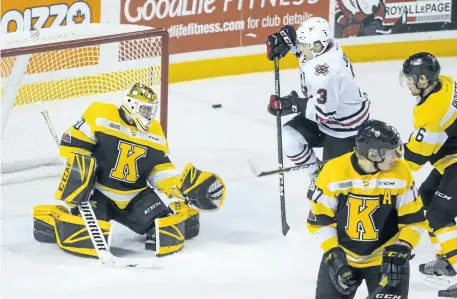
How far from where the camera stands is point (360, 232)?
4.64 m

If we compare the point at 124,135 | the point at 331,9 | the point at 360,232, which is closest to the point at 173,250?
the point at 124,135

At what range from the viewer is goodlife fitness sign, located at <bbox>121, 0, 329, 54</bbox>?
863cm

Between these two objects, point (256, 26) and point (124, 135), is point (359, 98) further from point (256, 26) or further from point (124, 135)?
point (256, 26)

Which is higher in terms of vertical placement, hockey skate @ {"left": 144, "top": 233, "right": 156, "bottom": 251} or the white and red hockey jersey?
the white and red hockey jersey

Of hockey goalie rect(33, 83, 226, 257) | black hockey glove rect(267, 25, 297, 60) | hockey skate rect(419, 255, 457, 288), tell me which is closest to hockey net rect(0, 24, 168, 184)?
black hockey glove rect(267, 25, 297, 60)

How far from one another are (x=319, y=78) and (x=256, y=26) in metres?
2.90

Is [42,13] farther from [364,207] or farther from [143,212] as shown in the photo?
[364,207]

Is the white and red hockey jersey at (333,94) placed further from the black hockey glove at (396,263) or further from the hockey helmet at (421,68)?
the black hockey glove at (396,263)

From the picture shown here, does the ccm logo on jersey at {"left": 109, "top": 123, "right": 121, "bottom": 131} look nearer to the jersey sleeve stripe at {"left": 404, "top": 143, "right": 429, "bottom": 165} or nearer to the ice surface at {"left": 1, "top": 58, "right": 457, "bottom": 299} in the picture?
the ice surface at {"left": 1, "top": 58, "right": 457, "bottom": 299}

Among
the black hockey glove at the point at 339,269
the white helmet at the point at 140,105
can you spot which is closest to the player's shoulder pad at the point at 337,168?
the black hockey glove at the point at 339,269

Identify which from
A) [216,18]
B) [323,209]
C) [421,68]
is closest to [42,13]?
[216,18]

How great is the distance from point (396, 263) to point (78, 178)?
2.04 meters

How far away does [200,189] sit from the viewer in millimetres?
6188

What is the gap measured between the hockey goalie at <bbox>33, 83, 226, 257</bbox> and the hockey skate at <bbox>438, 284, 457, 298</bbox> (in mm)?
1274
